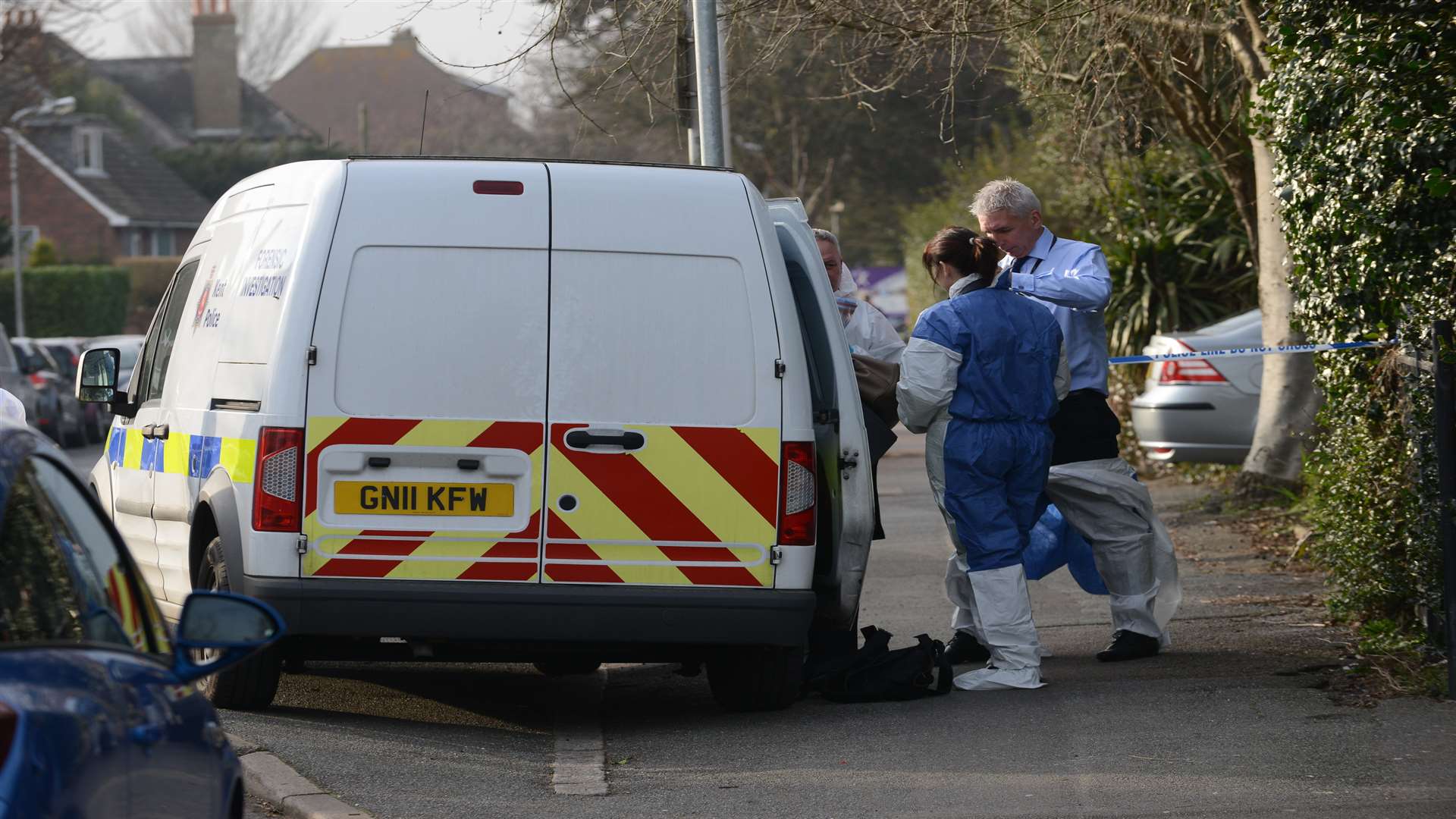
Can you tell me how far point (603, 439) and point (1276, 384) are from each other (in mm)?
7773

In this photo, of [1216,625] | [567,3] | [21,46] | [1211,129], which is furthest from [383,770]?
[21,46]

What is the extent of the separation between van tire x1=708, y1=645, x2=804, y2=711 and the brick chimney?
2818 inches

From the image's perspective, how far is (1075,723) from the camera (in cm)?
660

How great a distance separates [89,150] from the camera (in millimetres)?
62500

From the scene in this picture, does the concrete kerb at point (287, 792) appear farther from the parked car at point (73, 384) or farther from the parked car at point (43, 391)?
the parked car at point (73, 384)

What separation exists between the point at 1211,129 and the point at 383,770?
9.27 metres

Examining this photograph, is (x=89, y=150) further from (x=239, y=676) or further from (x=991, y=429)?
(x=991, y=429)

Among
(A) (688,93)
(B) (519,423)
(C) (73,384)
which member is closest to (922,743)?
(B) (519,423)

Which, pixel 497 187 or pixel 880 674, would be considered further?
pixel 880 674

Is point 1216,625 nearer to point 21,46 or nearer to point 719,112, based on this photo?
point 719,112

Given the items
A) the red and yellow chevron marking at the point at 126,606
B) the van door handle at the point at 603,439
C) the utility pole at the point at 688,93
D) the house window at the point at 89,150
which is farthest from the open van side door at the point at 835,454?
the house window at the point at 89,150

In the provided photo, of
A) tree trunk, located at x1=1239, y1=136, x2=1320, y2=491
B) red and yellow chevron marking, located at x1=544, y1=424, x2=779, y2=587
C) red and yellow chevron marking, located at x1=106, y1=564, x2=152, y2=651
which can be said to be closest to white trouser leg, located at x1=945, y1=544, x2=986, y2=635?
red and yellow chevron marking, located at x1=544, y1=424, x2=779, y2=587

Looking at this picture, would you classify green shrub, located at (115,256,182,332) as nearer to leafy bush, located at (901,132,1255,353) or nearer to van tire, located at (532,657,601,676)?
leafy bush, located at (901,132,1255,353)

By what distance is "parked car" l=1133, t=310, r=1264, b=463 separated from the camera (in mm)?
14062
